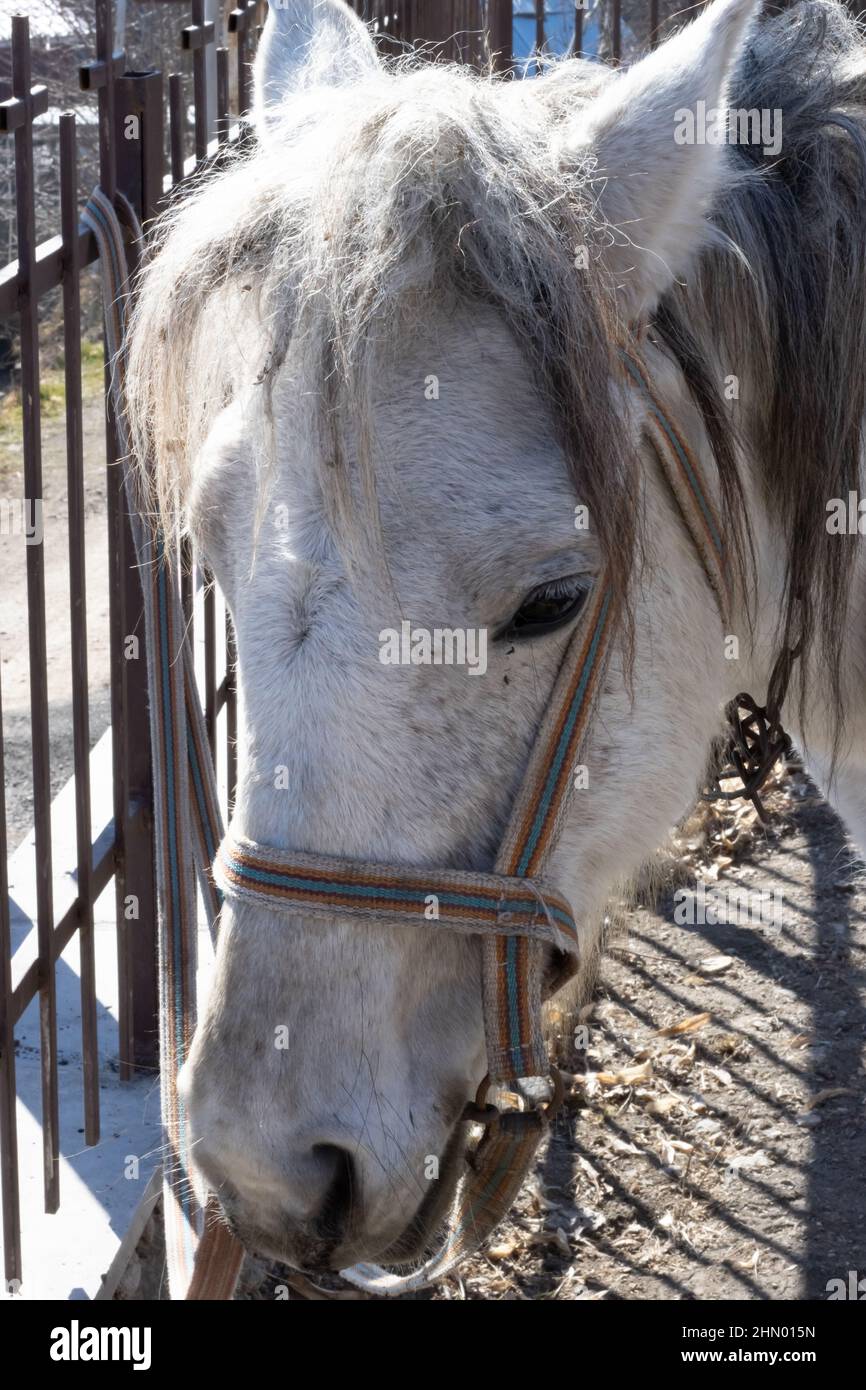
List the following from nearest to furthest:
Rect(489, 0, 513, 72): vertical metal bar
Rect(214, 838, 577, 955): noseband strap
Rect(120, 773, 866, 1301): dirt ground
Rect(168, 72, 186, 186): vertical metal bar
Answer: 1. Rect(214, 838, 577, 955): noseband strap
2. Rect(168, 72, 186, 186): vertical metal bar
3. Rect(120, 773, 866, 1301): dirt ground
4. Rect(489, 0, 513, 72): vertical metal bar

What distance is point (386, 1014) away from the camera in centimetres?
164

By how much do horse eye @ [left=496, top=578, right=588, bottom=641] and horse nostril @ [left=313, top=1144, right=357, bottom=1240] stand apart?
0.67 meters

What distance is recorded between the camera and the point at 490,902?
5.55 feet

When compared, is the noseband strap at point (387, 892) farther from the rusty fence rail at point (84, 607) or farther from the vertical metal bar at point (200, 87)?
the vertical metal bar at point (200, 87)

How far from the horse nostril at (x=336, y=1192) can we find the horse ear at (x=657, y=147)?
1.15 metres

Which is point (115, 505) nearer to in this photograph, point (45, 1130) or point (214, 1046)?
point (45, 1130)

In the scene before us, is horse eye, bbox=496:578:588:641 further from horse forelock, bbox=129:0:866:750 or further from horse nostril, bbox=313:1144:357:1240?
horse nostril, bbox=313:1144:357:1240

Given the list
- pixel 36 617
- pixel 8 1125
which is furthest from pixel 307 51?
pixel 8 1125

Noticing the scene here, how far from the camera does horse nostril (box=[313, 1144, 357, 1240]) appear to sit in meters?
1.61

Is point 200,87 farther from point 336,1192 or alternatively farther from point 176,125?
point 336,1192

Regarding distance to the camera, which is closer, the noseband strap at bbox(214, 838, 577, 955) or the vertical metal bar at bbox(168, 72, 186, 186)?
the noseband strap at bbox(214, 838, 577, 955)

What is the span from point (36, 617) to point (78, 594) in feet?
0.75

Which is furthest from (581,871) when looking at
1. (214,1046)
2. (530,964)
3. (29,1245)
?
(29,1245)

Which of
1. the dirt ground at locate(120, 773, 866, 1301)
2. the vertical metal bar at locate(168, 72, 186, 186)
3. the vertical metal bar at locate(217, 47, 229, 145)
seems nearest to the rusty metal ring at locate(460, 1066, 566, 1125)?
the dirt ground at locate(120, 773, 866, 1301)
